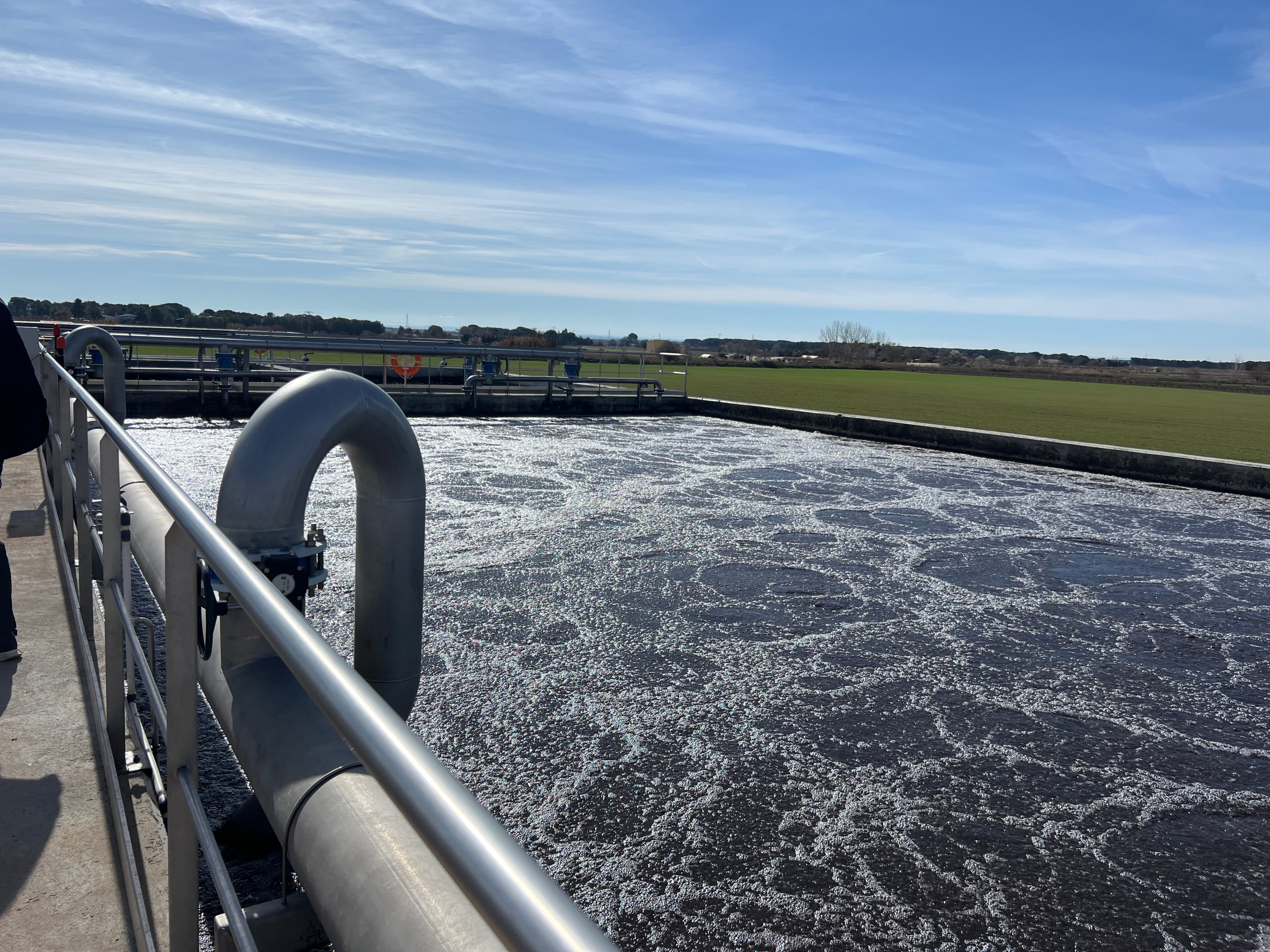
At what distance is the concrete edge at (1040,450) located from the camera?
47.2ft

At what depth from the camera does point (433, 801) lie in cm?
74

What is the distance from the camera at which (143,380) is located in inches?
854

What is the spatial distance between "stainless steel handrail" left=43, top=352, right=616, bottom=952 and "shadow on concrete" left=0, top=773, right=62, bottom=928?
1.73 m

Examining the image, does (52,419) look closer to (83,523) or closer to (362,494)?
(83,523)

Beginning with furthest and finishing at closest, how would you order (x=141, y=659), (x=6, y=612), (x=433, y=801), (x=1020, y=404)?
1. (x=1020, y=404)
2. (x=6, y=612)
3. (x=141, y=659)
4. (x=433, y=801)

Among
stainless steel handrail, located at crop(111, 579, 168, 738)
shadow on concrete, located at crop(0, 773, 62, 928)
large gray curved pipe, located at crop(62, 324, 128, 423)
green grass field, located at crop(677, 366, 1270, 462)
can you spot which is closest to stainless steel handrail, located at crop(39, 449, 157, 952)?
shadow on concrete, located at crop(0, 773, 62, 928)

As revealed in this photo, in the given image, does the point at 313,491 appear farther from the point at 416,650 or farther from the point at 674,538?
the point at 416,650

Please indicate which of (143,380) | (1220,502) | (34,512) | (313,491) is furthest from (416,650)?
(143,380)

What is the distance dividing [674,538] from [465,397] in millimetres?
12090

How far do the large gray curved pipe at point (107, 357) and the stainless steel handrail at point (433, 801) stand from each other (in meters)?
6.62

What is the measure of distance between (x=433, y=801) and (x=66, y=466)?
13.6 feet

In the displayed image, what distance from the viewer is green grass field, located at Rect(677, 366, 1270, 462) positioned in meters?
20.4

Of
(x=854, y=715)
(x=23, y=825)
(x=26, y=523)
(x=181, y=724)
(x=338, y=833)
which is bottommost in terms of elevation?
(x=854, y=715)

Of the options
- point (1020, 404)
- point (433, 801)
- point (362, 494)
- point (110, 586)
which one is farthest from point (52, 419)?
point (1020, 404)
